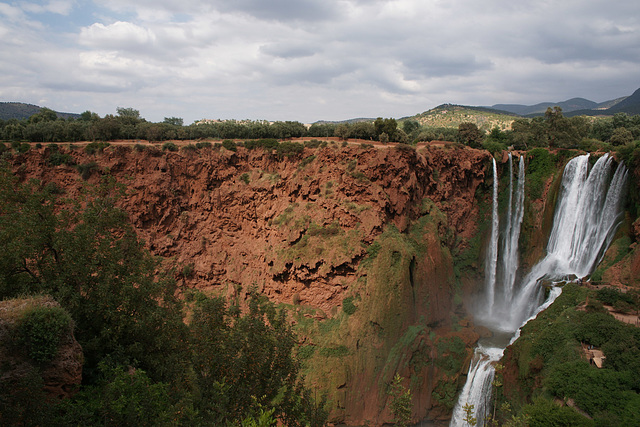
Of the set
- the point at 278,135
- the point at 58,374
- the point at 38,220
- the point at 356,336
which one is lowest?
the point at 356,336

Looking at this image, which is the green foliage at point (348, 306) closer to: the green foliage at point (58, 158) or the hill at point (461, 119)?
the green foliage at point (58, 158)

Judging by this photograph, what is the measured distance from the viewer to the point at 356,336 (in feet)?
83.5

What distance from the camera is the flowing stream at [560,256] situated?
28.1 metres

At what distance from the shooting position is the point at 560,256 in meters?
31.4

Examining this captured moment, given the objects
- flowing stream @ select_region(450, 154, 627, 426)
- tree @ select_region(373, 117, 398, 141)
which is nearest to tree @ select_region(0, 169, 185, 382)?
flowing stream @ select_region(450, 154, 627, 426)

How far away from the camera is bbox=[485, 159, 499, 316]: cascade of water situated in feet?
116

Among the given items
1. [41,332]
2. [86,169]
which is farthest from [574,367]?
[86,169]

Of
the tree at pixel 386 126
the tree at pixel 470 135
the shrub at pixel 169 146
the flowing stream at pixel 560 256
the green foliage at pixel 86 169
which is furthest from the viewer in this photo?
the tree at pixel 470 135

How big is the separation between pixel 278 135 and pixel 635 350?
105ft

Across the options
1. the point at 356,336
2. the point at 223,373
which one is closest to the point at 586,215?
the point at 356,336

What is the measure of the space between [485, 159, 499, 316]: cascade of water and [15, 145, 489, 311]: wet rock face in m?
8.67

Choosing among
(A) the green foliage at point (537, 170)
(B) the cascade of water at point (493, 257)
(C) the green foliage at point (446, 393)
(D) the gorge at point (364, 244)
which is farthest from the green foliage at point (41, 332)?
(A) the green foliage at point (537, 170)

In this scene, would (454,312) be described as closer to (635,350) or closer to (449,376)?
(449,376)

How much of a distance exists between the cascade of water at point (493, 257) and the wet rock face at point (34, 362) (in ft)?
108
